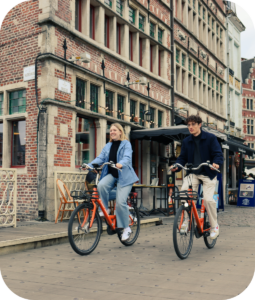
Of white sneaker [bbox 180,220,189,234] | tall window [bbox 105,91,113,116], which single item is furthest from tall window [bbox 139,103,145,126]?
white sneaker [bbox 180,220,189,234]

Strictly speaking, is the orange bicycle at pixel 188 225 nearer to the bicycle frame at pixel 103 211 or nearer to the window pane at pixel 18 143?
the bicycle frame at pixel 103 211

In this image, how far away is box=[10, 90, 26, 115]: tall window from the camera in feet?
34.2

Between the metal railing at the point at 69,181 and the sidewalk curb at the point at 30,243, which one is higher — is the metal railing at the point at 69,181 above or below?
above

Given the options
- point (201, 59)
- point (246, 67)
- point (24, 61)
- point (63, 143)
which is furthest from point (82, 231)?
point (246, 67)

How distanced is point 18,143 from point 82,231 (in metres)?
5.83

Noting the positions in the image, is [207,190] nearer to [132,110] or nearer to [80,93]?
[80,93]

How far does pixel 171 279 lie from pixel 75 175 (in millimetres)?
6387

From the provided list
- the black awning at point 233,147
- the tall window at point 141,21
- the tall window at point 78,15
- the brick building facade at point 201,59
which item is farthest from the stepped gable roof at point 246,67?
the tall window at point 78,15

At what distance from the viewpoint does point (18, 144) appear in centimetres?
1050

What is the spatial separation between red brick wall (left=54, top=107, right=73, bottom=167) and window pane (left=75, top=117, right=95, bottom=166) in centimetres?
62

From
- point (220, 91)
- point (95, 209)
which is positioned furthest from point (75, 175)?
point (220, 91)

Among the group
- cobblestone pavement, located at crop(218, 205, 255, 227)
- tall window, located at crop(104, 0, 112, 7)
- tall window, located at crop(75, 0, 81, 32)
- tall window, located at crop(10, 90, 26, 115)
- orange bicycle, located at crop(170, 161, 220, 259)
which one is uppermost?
tall window, located at crop(104, 0, 112, 7)

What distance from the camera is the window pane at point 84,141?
1114 centimetres

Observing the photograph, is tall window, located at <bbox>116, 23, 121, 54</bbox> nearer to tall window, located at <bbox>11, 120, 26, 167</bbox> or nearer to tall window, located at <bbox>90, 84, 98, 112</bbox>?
tall window, located at <bbox>90, 84, 98, 112</bbox>
